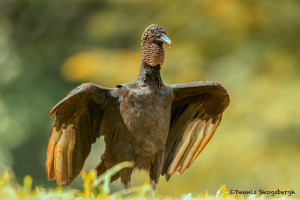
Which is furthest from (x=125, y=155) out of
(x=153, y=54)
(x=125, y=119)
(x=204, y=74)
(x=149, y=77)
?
(x=204, y=74)

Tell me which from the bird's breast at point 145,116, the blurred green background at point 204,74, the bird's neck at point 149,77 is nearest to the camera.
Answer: the bird's breast at point 145,116

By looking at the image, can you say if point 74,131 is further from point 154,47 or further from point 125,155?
point 154,47

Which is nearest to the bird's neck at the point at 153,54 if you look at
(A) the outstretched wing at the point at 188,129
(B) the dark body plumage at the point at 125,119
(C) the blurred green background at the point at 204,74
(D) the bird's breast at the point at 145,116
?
(B) the dark body plumage at the point at 125,119

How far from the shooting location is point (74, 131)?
215 inches

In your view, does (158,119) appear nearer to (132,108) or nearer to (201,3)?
(132,108)

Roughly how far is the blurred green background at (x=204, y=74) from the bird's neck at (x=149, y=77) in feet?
19.3

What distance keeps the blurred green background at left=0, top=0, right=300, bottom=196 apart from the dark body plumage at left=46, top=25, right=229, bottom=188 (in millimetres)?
5513

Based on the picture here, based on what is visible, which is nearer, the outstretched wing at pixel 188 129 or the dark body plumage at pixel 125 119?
the dark body plumage at pixel 125 119

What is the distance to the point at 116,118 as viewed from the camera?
5.34 meters

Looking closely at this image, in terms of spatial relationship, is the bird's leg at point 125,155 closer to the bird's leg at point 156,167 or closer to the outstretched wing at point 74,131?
the bird's leg at point 156,167

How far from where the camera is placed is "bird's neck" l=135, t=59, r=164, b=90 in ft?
17.3

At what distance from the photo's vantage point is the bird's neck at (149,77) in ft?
17.3

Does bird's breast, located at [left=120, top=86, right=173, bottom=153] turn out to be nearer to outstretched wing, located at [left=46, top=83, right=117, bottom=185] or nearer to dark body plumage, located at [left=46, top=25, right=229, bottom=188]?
dark body plumage, located at [left=46, top=25, right=229, bottom=188]

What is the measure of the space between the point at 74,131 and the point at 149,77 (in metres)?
0.85
